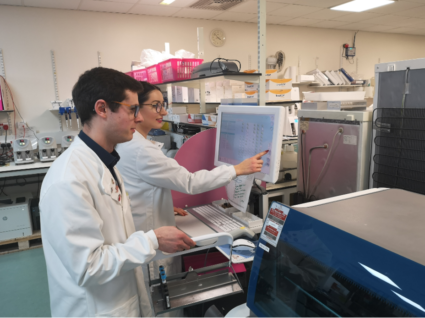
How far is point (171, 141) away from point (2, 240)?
205cm

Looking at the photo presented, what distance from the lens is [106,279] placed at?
89 centimetres

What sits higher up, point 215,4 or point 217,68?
point 215,4

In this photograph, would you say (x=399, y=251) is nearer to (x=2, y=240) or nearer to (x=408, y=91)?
(x=408, y=91)

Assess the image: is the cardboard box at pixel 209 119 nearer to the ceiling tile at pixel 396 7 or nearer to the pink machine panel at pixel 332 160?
the pink machine panel at pixel 332 160

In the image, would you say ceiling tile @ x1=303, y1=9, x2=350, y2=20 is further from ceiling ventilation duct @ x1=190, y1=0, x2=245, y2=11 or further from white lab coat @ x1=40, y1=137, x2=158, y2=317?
white lab coat @ x1=40, y1=137, x2=158, y2=317

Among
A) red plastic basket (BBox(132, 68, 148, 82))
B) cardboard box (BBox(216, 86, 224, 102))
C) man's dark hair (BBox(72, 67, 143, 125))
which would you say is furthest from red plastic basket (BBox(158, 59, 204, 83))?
man's dark hair (BBox(72, 67, 143, 125))

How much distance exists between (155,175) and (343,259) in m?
1.02

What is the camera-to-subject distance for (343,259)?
61 centimetres

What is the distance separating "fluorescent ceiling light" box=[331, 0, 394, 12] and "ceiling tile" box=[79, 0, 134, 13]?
10.0 feet

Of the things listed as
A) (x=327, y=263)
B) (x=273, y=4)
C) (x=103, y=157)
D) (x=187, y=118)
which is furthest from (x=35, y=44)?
(x=327, y=263)

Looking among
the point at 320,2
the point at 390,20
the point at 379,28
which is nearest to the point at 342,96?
the point at 320,2

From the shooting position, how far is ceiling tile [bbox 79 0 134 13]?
385 cm

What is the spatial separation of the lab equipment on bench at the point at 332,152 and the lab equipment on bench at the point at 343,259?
0.71m

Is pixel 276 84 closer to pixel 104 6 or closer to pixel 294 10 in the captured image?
pixel 294 10
